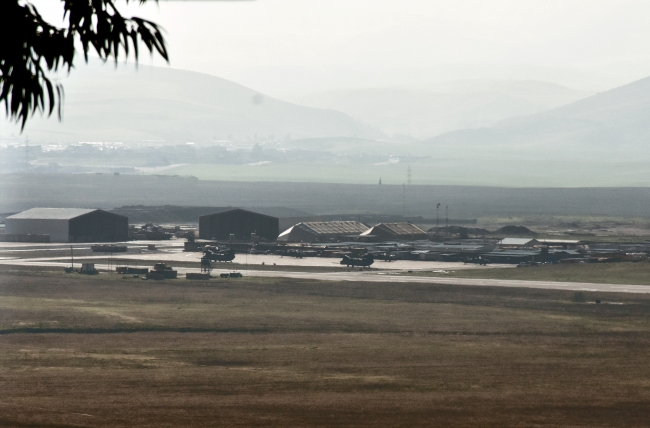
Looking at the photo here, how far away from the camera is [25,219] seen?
534 feet

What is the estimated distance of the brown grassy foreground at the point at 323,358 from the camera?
42250 millimetres

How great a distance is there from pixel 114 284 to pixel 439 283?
2745 cm

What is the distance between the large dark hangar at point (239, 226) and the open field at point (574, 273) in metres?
55.4

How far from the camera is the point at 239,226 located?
161 meters

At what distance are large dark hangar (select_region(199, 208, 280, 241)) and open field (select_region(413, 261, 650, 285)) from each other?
5545 cm

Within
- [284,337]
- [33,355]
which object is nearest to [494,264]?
[284,337]

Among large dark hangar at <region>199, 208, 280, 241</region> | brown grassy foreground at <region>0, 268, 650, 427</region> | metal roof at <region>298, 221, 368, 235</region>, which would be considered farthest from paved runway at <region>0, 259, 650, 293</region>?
metal roof at <region>298, 221, 368, 235</region>

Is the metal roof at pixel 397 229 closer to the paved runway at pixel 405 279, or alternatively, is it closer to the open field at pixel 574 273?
the paved runway at pixel 405 279

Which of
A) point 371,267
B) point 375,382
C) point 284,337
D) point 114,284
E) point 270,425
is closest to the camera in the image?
point 270,425

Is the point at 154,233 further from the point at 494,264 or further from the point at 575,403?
the point at 575,403

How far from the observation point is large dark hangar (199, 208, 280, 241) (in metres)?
161

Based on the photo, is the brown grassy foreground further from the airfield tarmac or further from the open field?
the open field

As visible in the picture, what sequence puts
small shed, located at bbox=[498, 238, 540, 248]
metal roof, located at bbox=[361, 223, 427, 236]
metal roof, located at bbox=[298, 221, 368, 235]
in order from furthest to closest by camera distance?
1. metal roof, located at bbox=[361, 223, 427, 236]
2. metal roof, located at bbox=[298, 221, 368, 235]
3. small shed, located at bbox=[498, 238, 540, 248]

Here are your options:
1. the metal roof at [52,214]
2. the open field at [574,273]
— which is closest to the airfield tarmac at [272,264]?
the open field at [574,273]
